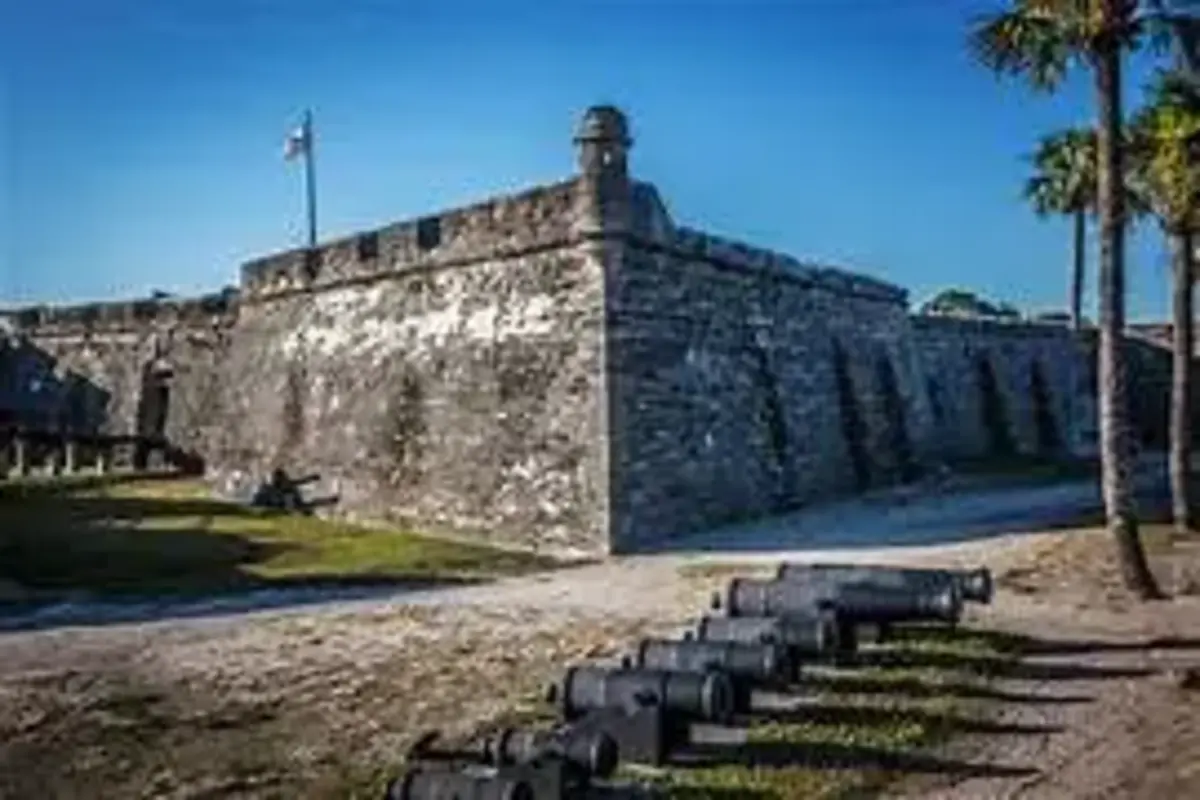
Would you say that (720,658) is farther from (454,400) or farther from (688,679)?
(454,400)

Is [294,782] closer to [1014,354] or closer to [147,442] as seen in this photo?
[147,442]

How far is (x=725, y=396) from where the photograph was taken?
21.8 metres

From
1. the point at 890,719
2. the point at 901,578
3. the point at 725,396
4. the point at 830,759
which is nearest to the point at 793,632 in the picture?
the point at 890,719

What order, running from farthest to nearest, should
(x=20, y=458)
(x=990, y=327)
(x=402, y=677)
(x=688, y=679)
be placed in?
(x=990, y=327), (x=20, y=458), (x=402, y=677), (x=688, y=679)

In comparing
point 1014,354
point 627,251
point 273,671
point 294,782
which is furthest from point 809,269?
point 294,782

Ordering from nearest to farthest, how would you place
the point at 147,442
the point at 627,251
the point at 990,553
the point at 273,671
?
the point at 273,671 < the point at 990,553 < the point at 627,251 < the point at 147,442

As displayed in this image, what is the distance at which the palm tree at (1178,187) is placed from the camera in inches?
694

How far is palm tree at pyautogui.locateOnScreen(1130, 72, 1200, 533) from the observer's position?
57.8 feet

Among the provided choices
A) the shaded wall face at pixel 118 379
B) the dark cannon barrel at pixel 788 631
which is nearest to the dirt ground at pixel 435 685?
the dark cannon barrel at pixel 788 631

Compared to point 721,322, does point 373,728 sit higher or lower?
lower

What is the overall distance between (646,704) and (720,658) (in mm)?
Answer: 975

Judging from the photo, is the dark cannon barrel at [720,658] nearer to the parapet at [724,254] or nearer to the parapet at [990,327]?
the parapet at [724,254]

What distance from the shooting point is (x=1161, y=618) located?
44.4 ft

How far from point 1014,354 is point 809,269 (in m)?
12.7
